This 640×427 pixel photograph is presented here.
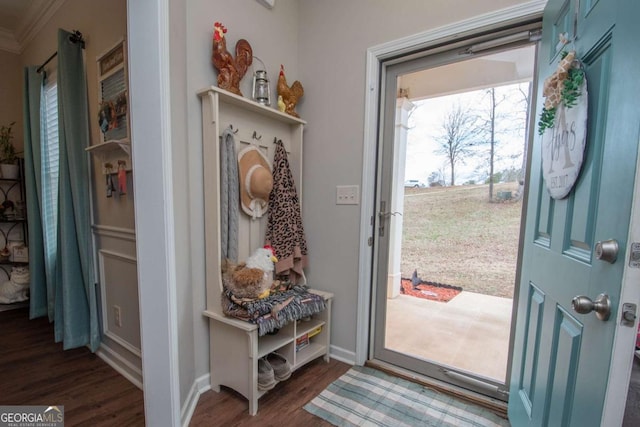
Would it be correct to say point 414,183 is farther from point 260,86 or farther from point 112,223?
point 112,223

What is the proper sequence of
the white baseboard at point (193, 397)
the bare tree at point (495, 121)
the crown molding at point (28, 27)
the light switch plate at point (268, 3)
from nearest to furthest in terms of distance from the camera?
the white baseboard at point (193, 397) → the bare tree at point (495, 121) → the light switch plate at point (268, 3) → the crown molding at point (28, 27)

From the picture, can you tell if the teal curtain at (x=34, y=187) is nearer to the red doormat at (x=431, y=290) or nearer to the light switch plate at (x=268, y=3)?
the light switch plate at (x=268, y=3)

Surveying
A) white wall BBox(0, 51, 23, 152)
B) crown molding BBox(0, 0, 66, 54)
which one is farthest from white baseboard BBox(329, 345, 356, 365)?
white wall BBox(0, 51, 23, 152)

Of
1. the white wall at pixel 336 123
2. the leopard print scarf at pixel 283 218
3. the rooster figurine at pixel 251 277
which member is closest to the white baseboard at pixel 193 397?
the rooster figurine at pixel 251 277

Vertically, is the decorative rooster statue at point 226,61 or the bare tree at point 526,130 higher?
the decorative rooster statue at point 226,61

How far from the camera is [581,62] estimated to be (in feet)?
2.79

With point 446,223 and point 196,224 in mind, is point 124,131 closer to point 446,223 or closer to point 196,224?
point 196,224

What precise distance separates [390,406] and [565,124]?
5.03ft

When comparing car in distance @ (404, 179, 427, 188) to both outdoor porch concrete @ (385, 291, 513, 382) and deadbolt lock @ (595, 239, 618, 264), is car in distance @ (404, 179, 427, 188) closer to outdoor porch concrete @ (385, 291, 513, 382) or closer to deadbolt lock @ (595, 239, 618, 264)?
outdoor porch concrete @ (385, 291, 513, 382)

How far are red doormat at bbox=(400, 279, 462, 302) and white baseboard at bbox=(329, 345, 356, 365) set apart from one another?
22.6 inches

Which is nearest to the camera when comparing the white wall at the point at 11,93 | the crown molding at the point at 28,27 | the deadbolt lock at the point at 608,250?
the deadbolt lock at the point at 608,250

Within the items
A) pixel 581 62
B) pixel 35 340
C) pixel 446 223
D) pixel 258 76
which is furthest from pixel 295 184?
pixel 35 340

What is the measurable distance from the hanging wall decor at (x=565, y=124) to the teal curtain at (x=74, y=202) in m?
2.52

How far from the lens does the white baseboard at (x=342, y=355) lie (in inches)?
73.0
